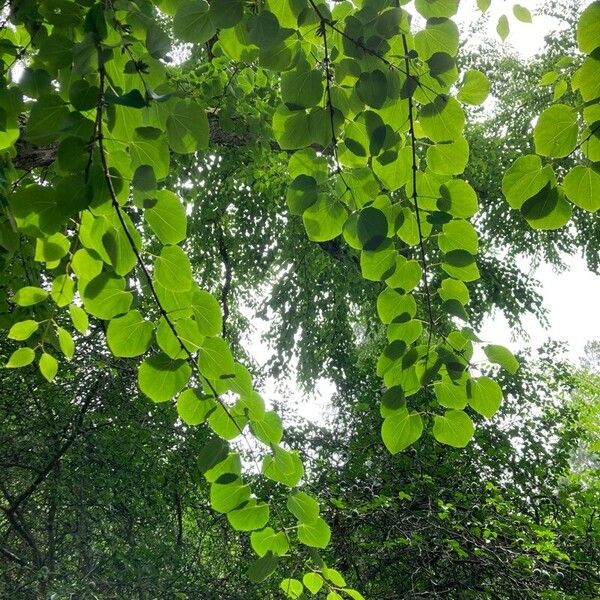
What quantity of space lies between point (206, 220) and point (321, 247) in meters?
1.17

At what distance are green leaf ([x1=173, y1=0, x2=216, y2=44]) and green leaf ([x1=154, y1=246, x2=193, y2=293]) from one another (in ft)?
0.72

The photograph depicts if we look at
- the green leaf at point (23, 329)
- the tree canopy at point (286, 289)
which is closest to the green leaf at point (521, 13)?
the tree canopy at point (286, 289)

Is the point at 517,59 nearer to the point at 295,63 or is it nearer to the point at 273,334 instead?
the point at 273,334

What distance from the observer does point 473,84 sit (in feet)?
2.26

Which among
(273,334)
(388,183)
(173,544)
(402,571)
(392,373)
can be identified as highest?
(273,334)

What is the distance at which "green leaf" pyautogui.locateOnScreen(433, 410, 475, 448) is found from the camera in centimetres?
75

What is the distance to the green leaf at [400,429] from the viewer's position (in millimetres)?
730

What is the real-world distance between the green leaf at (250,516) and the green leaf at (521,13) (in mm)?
637

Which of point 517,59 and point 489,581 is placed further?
point 517,59

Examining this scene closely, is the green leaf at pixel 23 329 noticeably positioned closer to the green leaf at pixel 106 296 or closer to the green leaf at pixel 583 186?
the green leaf at pixel 106 296

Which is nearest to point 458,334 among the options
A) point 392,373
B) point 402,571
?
point 392,373

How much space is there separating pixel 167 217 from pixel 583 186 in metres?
0.40

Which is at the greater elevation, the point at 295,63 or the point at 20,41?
the point at 20,41

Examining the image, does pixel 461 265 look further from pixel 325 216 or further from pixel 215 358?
pixel 215 358
